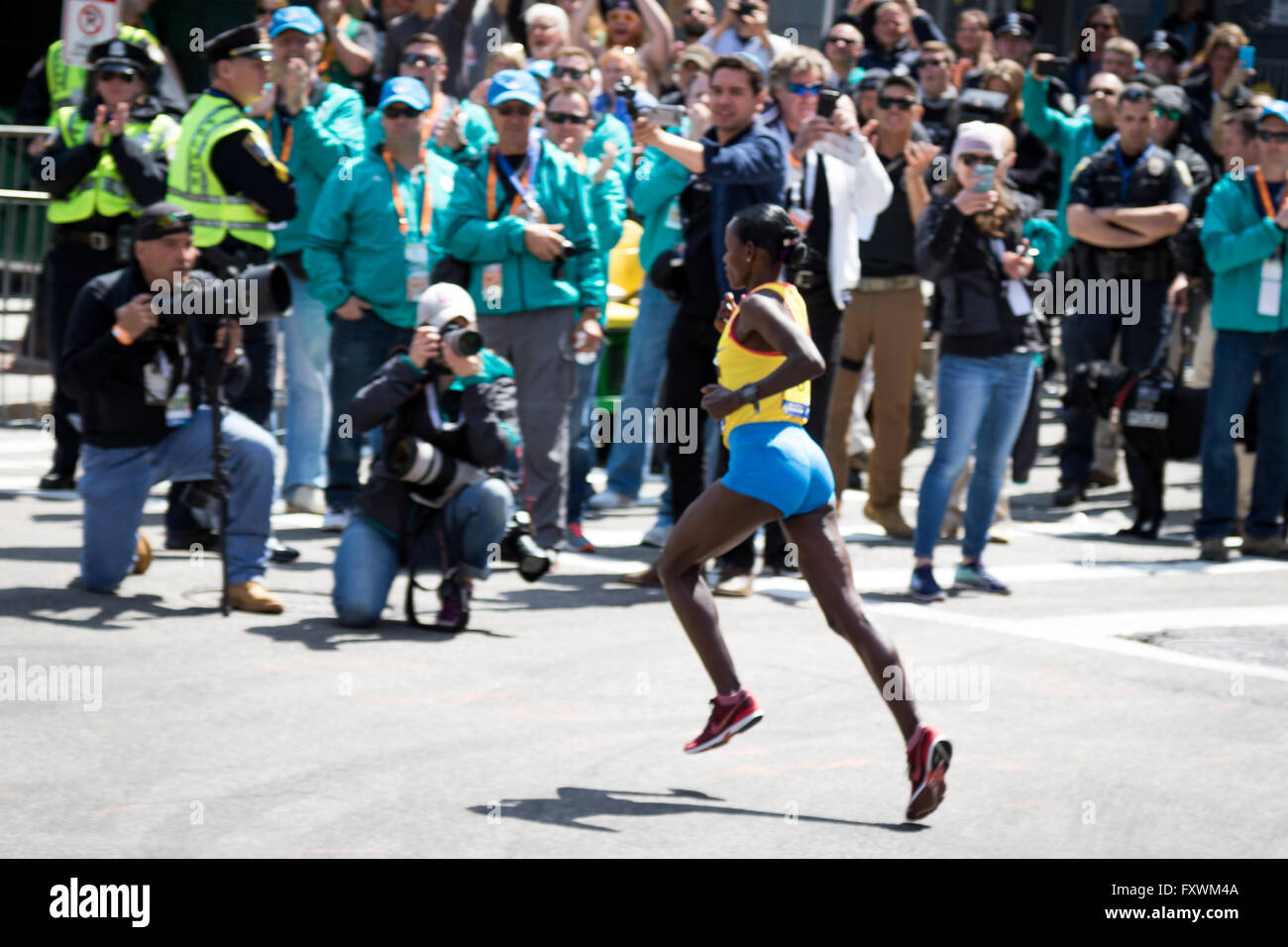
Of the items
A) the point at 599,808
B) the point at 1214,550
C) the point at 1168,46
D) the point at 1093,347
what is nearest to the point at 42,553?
the point at 599,808

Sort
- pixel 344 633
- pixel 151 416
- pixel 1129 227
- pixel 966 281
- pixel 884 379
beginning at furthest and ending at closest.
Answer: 1. pixel 1129 227
2. pixel 884 379
3. pixel 966 281
4. pixel 151 416
5. pixel 344 633

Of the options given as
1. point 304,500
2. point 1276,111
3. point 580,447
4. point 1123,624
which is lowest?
point 1123,624

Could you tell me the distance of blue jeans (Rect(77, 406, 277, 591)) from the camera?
952 cm

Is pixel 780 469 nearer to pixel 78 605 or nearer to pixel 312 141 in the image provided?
pixel 78 605

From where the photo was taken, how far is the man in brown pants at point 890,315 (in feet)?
40.8

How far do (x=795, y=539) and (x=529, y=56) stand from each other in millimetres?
8941

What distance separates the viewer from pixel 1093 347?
13891 millimetres

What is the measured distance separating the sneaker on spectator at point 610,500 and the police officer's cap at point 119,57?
3.88 meters

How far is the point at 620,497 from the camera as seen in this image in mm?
13422

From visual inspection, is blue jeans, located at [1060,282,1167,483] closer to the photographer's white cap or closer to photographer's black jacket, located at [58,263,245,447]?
the photographer's white cap

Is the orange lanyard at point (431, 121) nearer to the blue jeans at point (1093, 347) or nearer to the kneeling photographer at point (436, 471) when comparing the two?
the kneeling photographer at point (436, 471)

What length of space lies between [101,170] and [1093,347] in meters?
6.45
